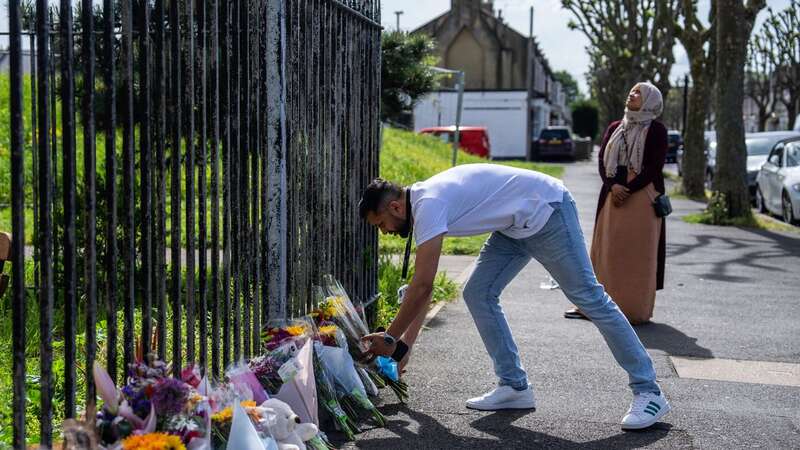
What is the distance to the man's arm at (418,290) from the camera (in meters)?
4.46

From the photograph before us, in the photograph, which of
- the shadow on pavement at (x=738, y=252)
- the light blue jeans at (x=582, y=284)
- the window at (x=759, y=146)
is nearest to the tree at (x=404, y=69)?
the shadow on pavement at (x=738, y=252)

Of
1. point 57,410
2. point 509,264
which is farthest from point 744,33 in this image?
point 57,410

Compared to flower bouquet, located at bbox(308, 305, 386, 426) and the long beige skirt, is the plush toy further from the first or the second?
the long beige skirt

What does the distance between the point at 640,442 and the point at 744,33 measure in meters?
13.8

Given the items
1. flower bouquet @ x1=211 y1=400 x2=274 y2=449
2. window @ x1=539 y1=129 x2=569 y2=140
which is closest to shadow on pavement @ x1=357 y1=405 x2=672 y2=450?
flower bouquet @ x1=211 y1=400 x2=274 y2=449

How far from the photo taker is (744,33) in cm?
1709

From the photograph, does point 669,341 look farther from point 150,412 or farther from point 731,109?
point 731,109

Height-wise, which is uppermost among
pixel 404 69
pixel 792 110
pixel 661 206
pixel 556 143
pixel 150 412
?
pixel 792 110

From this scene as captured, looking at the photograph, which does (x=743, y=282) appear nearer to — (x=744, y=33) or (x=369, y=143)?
(x=369, y=143)

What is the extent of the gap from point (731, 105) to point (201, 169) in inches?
560

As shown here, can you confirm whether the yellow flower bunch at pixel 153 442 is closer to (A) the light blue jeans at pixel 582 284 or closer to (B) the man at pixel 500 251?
(B) the man at pixel 500 251

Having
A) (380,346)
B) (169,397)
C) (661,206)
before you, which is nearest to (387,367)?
(380,346)

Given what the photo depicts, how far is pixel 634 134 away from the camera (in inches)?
295

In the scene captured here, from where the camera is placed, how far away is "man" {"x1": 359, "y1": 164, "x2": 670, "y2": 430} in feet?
15.0
